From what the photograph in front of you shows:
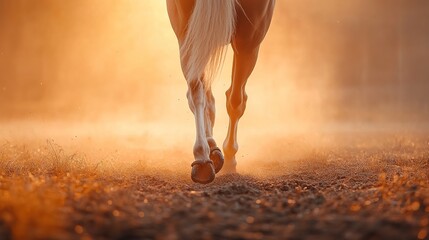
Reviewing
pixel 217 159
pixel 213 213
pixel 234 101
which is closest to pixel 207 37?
pixel 217 159

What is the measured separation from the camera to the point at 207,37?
5.98 meters

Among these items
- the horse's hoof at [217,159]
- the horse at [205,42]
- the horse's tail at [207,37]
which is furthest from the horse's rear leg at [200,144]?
the horse's hoof at [217,159]

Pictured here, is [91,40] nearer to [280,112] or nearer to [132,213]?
[280,112]

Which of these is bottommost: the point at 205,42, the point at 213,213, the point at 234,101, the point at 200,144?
the point at 213,213

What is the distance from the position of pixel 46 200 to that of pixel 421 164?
17.1 ft

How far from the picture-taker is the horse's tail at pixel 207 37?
5.98m

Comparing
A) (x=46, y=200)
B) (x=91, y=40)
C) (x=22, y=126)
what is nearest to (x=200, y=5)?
(x=46, y=200)

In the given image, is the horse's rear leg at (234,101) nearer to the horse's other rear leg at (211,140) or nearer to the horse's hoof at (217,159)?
the horse's other rear leg at (211,140)

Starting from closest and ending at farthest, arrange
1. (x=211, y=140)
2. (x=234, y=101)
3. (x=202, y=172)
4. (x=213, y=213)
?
(x=213, y=213) < (x=202, y=172) < (x=211, y=140) < (x=234, y=101)

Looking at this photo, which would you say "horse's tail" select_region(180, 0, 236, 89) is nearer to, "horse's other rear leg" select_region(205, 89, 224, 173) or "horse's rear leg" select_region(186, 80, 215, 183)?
"horse's rear leg" select_region(186, 80, 215, 183)

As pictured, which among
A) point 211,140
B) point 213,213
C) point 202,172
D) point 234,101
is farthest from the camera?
point 234,101

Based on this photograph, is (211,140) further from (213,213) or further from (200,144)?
(213,213)

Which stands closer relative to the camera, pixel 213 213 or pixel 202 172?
pixel 213 213

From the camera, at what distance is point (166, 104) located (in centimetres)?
2222
